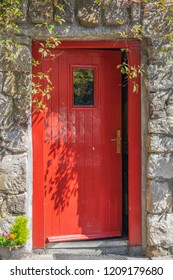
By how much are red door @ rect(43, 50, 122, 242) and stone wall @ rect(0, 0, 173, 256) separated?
0.38m

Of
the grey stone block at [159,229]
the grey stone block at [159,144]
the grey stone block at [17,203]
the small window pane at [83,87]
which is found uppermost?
the small window pane at [83,87]

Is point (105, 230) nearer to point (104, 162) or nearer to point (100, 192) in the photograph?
point (100, 192)

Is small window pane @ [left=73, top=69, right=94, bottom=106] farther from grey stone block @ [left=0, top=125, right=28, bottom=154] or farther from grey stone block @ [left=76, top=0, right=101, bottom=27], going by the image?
grey stone block @ [left=0, top=125, right=28, bottom=154]

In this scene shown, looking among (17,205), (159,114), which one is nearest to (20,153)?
(17,205)

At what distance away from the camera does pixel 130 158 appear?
4.73 meters

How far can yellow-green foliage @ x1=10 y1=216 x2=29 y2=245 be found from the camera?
4.26 meters

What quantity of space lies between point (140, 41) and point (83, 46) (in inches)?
23.8

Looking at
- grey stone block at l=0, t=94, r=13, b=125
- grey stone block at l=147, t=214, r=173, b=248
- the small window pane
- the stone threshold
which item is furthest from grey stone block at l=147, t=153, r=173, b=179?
grey stone block at l=0, t=94, r=13, b=125

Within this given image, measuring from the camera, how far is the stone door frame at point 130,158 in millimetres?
4641

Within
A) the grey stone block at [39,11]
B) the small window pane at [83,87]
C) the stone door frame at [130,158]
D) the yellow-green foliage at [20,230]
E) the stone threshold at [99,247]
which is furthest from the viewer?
the small window pane at [83,87]

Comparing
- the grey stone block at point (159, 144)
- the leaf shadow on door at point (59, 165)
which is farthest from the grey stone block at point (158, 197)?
the leaf shadow on door at point (59, 165)

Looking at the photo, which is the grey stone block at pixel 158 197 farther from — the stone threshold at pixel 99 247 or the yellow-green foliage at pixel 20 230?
the yellow-green foliage at pixel 20 230

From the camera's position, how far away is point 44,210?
185 inches

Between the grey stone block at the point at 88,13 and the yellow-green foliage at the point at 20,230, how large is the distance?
6.76 ft
